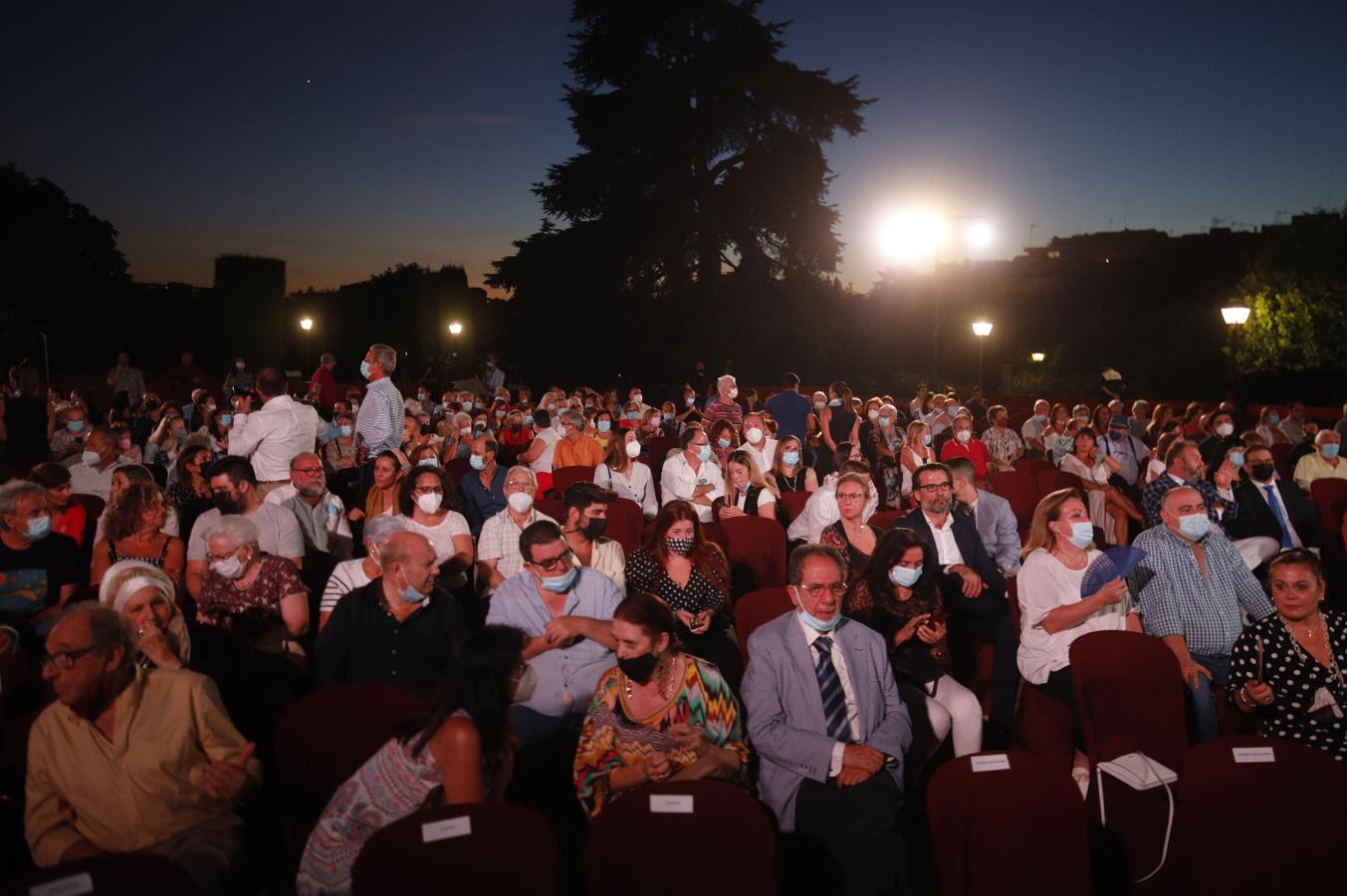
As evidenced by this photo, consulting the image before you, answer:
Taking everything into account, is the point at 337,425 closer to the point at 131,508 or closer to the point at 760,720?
the point at 131,508

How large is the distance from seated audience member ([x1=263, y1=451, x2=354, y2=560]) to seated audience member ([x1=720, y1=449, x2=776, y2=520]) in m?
3.21

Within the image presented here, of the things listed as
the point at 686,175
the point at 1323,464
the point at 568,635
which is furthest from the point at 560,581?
the point at 686,175

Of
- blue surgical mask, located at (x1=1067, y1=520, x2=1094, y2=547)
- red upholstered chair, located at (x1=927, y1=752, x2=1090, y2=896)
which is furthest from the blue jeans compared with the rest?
red upholstered chair, located at (x1=927, y1=752, x2=1090, y2=896)

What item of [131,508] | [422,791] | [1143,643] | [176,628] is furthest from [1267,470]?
[131,508]

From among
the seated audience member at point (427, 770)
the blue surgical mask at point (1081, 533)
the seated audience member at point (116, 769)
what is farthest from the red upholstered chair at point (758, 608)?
the seated audience member at point (116, 769)

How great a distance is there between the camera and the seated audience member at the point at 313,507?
607cm

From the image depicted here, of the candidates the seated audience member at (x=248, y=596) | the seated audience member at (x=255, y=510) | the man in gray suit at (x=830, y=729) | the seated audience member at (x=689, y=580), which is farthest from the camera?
the seated audience member at (x=255, y=510)

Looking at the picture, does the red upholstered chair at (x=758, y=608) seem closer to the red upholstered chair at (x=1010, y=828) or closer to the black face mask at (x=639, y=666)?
the black face mask at (x=639, y=666)

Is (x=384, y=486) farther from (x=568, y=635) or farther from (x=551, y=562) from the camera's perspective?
(x=568, y=635)

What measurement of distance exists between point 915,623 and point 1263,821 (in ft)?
5.68

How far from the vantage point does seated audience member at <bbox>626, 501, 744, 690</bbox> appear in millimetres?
5020

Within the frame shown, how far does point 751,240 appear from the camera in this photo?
94.1ft

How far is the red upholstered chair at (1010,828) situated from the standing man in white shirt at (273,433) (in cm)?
562

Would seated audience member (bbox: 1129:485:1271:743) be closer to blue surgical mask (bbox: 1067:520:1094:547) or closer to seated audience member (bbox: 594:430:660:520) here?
blue surgical mask (bbox: 1067:520:1094:547)
